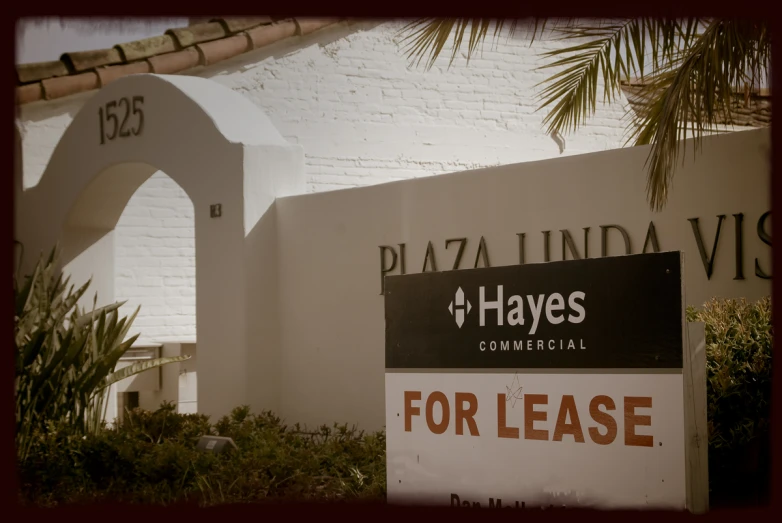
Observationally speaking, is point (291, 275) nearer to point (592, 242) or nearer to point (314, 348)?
point (314, 348)

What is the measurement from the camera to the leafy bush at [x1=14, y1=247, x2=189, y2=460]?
6828mm

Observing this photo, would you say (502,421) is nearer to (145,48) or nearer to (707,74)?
(707,74)

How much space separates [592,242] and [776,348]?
327 cm

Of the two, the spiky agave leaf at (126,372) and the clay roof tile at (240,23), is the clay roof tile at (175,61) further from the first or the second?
the spiky agave leaf at (126,372)

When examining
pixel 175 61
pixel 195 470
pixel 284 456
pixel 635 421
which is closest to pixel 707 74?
pixel 635 421

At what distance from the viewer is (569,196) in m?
6.42

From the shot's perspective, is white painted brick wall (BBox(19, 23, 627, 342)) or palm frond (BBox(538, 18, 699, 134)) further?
white painted brick wall (BBox(19, 23, 627, 342))

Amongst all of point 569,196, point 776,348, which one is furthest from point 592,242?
point 776,348

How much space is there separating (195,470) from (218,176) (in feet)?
10.2

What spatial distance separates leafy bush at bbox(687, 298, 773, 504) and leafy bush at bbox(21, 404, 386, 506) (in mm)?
1918

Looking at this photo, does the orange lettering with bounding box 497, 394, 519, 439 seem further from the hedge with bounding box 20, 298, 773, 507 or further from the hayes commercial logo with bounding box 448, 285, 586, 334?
the hedge with bounding box 20, 298, 773, 507

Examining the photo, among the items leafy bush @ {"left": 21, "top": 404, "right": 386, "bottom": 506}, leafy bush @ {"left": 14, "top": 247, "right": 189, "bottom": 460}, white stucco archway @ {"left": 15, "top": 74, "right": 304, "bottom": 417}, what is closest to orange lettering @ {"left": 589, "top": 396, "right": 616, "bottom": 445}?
leafy bush @ {"left": 21, "top": 404, "right": 386, "bottom": 506}

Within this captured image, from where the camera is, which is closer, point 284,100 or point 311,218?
point 311,218

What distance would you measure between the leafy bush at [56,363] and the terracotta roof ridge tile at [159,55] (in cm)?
442
